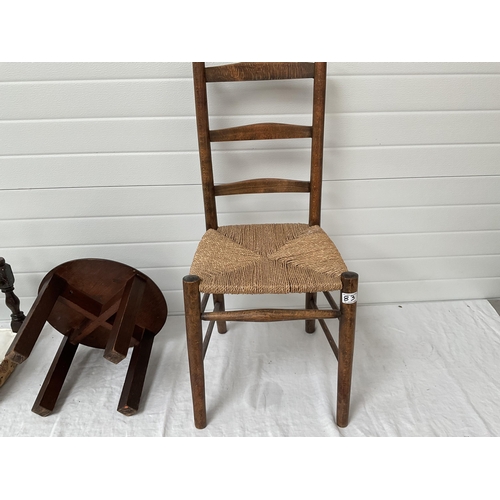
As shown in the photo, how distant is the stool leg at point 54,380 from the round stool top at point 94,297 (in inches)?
2.0

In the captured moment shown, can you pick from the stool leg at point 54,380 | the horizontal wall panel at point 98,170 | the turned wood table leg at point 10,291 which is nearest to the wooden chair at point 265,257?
the horizontal wall panel at point 98,170

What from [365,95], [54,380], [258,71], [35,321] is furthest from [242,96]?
[54,380]

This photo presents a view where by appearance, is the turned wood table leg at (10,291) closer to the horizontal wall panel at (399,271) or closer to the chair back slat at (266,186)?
the horizontal wall panel at (399,271)

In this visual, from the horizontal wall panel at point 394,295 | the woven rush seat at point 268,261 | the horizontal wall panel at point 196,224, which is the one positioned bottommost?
the horizontal wall panel at point 394,295

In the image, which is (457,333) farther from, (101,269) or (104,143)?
(104,143)

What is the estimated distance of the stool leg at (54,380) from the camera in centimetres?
134

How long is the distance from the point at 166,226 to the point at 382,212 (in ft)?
2.60

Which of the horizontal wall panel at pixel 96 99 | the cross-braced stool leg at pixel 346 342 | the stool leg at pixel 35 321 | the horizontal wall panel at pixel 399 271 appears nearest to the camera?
the cross-braced stool leg at pixel 346 342

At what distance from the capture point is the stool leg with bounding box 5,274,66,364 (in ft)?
4.03

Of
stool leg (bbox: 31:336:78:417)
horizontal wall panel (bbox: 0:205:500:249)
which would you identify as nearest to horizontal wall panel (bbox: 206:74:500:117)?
horizontal wall panel (bbox: 0:205:500:249)

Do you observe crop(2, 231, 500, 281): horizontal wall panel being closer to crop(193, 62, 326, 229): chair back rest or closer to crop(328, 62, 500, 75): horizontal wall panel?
crop(193, 62, 326, 229): chair back rest

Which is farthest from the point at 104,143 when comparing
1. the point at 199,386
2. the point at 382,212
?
the point at 382,212

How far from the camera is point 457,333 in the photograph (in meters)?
1.66

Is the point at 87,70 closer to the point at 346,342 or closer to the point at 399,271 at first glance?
the point at 346,342
